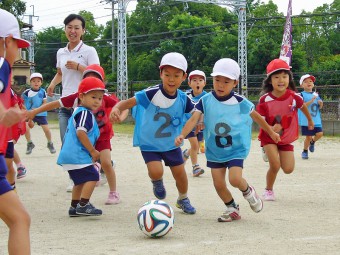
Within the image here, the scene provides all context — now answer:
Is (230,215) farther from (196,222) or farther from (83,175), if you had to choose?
(83,175)

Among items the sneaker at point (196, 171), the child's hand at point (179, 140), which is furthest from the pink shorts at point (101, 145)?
the sneaker at point (196, 171)

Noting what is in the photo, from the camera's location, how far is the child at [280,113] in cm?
825

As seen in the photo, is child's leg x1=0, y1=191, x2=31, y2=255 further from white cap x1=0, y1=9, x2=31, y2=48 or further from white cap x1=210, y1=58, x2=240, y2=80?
white cap x1=210, y1=58, x2=240, y2=80

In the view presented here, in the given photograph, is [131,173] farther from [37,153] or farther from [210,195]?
[37,153]

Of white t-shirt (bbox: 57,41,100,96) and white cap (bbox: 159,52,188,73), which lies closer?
white cap (bbox: 159,52,188,73)

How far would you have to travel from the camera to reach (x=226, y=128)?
6926 mm

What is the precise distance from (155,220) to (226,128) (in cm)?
154

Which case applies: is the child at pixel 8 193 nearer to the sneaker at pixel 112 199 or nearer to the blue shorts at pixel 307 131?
the sneaker at pixel 112 199

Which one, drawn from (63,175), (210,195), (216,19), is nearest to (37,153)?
(63,175)

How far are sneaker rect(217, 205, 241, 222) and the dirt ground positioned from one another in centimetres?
7

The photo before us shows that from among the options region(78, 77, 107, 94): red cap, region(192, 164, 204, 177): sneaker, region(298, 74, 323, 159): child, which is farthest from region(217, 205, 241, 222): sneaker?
region(298, 74, 323, 159): child

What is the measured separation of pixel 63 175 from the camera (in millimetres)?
10883

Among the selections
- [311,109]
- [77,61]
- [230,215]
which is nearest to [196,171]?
[77,61]

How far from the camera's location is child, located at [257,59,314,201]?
8250 mm
